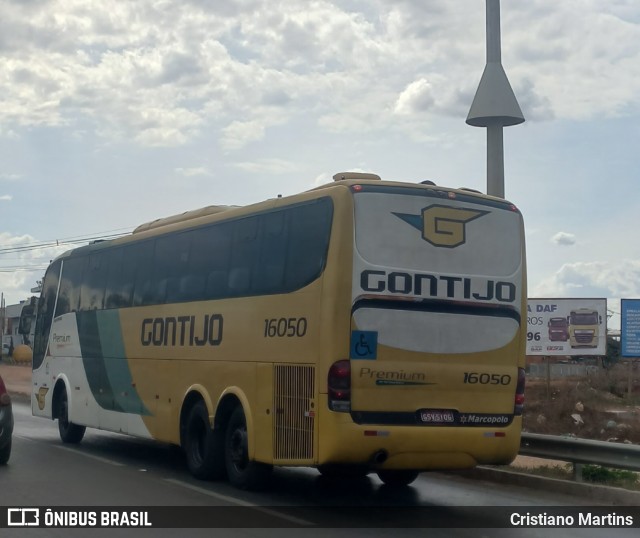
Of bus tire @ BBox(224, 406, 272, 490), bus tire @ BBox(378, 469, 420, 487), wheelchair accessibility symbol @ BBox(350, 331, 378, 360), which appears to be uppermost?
wheelchair accessibility symbol @ BBox(350, 331, 378, 360)

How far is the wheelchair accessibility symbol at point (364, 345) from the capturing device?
1084 cm

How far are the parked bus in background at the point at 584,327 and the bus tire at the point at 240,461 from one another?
17.2 meters

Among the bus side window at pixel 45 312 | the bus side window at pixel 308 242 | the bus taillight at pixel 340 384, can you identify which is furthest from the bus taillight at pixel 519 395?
the bus side window at pixel 45 312

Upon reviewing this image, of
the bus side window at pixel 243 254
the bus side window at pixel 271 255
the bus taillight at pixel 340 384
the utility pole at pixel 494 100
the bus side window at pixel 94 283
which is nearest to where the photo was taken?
the bus taillight at pixel 340 384

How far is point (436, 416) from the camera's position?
36.8ft

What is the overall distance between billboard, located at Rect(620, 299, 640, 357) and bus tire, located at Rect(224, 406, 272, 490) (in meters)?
17.2

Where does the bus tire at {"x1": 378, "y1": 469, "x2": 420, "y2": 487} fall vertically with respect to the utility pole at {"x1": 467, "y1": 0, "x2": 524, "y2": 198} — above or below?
below

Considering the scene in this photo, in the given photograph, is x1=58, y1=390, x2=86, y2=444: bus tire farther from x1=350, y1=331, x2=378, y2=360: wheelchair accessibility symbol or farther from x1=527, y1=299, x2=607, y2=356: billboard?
x1=527, y1=299, x2=607, y2=356: billboard

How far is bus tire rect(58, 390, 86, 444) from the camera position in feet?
61.6

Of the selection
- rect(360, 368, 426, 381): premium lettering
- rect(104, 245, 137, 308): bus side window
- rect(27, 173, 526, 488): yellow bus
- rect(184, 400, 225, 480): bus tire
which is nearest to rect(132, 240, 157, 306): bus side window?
rect(104, 245, 137, 308): bus side window

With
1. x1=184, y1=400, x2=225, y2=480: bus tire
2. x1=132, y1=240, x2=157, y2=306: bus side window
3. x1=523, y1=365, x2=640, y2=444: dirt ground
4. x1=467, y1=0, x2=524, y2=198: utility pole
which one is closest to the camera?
x1=184, y1=400, x2=225, y2=480: bus tire

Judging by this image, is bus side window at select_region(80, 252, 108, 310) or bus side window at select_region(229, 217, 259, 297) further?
bus side window at select_region(80, 252, 108, 310)

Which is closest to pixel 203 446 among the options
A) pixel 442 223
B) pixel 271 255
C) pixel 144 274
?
pixel 271 255

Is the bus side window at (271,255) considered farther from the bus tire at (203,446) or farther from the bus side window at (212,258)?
the bus tire at (203,446)
